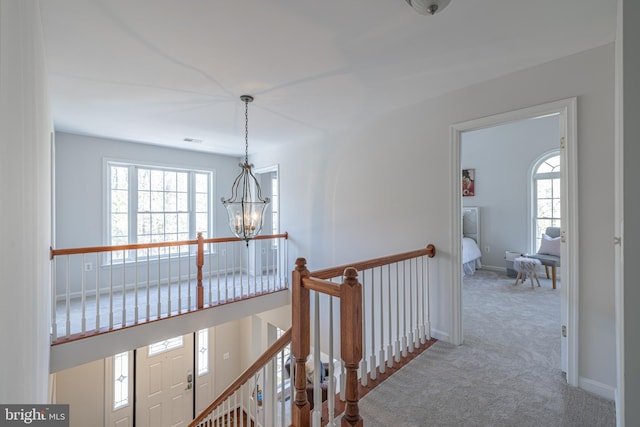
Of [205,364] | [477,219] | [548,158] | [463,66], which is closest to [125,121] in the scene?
[463,66]

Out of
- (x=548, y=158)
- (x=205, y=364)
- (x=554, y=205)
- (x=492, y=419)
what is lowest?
(x=205, y=364)

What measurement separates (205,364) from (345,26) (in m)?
6.18

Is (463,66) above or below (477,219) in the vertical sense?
above

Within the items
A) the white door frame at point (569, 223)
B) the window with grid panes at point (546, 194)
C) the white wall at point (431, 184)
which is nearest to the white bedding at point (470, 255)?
the window with grid panes at point (546, 194)

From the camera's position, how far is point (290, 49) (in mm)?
2125

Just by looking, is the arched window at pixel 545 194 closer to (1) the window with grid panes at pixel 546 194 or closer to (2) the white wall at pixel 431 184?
(1) the window with grid panes at pixel 546 194

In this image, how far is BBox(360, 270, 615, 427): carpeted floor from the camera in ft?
6.04

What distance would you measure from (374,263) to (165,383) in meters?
5.03

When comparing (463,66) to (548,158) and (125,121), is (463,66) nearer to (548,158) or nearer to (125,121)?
(125,121)

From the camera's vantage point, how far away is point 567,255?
2.22 metres

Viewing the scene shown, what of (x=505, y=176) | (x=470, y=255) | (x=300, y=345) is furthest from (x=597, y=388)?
(x=505, y=176)

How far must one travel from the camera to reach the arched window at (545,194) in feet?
18.4

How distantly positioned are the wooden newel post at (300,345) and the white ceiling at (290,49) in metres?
1.58

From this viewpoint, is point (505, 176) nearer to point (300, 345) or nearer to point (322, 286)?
point (322, 286)
